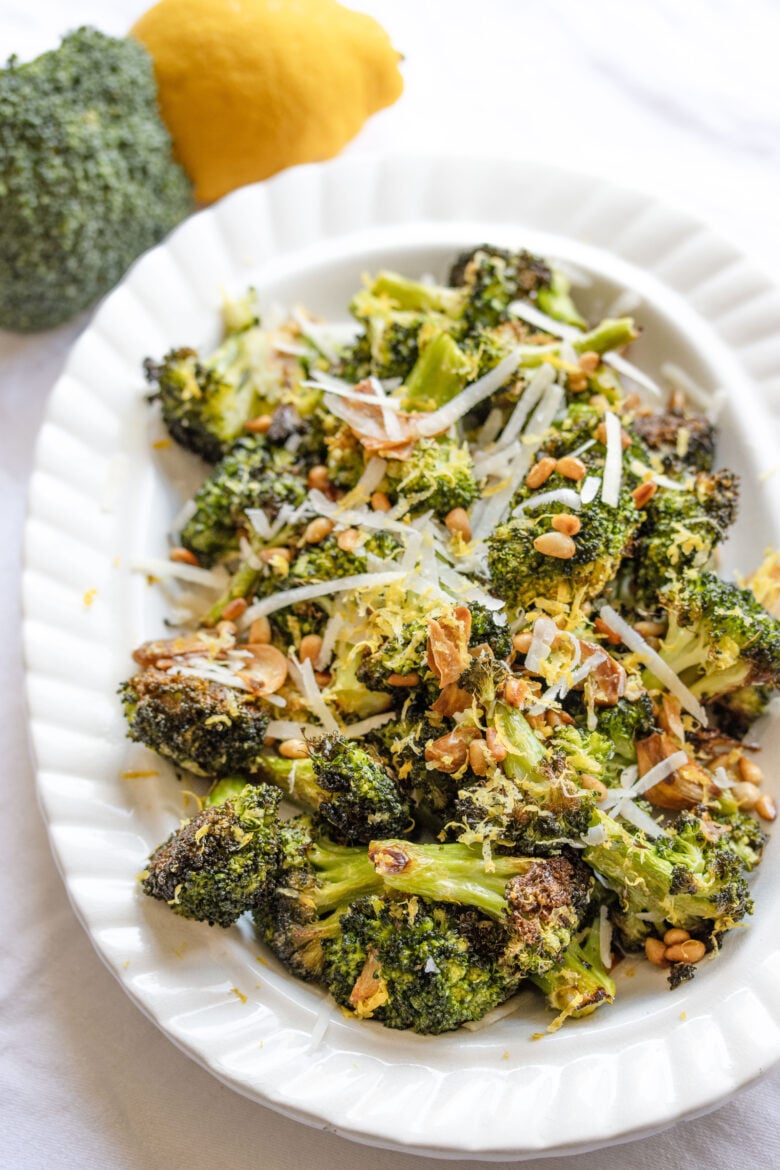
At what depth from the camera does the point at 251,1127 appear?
2.21 metres

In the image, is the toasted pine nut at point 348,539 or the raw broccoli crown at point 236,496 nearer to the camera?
the toasted pine nut at point 348,539

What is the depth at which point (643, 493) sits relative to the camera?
2328mm

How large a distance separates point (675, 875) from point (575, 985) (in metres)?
0.30

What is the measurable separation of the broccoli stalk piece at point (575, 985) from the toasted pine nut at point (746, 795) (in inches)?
19.3

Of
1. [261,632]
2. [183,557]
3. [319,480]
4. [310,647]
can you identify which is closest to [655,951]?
[310,647]

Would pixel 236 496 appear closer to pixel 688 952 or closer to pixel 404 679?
pixel 404 679

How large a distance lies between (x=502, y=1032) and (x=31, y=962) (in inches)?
47.2

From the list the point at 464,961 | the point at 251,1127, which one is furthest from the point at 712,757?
the point at 251,1127

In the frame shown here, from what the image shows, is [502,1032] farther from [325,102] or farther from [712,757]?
[325,102]

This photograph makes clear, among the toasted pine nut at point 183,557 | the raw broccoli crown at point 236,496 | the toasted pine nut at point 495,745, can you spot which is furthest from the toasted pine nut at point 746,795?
the toasted pine nut at point 183,557

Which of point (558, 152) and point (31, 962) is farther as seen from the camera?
point (558, 152)

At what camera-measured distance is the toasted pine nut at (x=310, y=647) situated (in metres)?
2.29

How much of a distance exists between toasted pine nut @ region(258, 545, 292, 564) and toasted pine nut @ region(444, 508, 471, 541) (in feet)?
1.31

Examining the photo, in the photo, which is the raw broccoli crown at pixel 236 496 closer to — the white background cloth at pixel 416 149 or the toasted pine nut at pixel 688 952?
the white background cloth at pixel 416 149
